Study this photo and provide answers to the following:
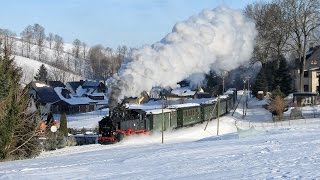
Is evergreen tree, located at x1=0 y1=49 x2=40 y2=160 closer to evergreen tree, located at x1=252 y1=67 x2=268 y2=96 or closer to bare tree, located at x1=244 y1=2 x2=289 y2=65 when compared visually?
bare tree, located at x1=244 y1=2 x2=289 y2=65

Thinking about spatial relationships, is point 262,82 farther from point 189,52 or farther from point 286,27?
point 189,52

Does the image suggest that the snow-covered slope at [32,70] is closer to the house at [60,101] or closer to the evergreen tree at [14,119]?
the house at [60,101]

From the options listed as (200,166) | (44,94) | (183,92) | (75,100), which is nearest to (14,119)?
(200,166)

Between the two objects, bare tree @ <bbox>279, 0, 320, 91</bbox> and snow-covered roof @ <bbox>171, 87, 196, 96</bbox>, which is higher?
bare tree @ <bbox>279, 0, 320, 91</bbox>

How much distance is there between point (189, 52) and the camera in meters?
29.8

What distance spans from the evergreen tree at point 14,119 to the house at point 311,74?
64466 millimetres

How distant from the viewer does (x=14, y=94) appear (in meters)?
31.2

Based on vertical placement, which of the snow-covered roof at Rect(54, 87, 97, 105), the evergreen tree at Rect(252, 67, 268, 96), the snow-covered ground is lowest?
the snow-covered ground

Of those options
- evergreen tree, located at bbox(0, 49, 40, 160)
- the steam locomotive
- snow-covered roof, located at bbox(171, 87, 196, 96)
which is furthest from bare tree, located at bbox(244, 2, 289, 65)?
evergreen tree, located at bbox(0, 49, 40, 160)

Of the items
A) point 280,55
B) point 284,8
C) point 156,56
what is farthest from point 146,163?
point 280,55

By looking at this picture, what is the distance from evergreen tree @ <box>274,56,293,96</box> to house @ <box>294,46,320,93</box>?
2.68 meters

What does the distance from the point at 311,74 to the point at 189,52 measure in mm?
66990

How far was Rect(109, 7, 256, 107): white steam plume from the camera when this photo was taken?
97.6 feet

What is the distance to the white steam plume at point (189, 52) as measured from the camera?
29.8 m
